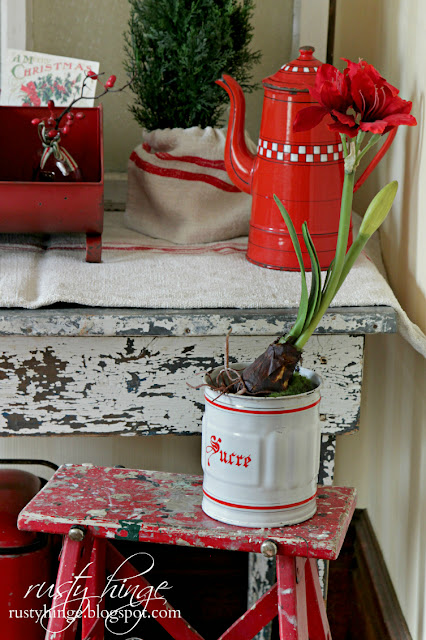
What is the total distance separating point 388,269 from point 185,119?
14.6 inches

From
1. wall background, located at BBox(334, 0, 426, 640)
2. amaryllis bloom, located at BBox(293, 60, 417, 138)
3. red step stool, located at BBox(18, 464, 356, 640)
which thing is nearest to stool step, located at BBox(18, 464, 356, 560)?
red step stool, located at BBox(18, 464, 356, 640)

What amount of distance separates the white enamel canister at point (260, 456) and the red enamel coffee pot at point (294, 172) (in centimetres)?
29

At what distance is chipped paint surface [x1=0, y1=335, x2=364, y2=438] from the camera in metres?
0.88

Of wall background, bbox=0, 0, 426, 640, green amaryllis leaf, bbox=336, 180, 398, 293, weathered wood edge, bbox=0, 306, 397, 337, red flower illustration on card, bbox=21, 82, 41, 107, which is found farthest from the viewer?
red flower illustration on card, bbox=21, 82, 41, 107

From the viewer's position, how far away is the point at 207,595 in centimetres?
134

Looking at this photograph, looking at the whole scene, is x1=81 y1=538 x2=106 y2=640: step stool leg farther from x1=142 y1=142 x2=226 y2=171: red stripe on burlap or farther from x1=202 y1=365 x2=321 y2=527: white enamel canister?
x1=142 y1=142 x2=226 y2=171: red stripe on burlap

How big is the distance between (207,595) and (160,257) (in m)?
0.65

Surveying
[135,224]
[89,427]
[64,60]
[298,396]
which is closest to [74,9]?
[64,60]

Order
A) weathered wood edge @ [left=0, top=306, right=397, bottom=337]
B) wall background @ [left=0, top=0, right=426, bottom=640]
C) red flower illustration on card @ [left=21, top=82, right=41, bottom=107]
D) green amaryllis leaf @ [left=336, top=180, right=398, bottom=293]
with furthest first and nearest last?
red flower illustration on card @ [left=21, top=82, right=41, bottom=107] → wall background @ [left=0, top=0, right=426, bottom=640] → weathered wood edge @ [left=0, top=306, right=397, bottom=337] → green amaryllis leaf @ [left=336, top=180, right=398, bottom=293]

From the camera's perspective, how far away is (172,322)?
2.82 feet

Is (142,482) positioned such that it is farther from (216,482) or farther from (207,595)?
(207,595)

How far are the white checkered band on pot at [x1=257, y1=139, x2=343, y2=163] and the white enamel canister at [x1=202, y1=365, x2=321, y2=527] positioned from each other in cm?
34

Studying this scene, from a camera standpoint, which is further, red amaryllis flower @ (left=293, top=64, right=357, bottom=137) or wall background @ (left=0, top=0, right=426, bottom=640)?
wall background @ (left=0, top=0, right=426, bottom=640)

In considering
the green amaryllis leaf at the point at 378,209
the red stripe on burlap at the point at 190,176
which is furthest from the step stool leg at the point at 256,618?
the red stripe on burlap at the point at 190,176
